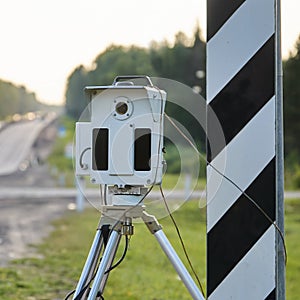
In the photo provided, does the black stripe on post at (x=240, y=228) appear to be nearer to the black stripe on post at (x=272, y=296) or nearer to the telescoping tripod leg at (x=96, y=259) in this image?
the black stripe on post at (x=272, y=296)

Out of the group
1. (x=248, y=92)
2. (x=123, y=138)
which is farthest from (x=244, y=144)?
(x=123, y=138)

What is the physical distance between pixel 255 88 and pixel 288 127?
44.5 metres

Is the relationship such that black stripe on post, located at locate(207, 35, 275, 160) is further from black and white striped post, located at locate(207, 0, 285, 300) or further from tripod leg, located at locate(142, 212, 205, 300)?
tripod leg, located at locate(142, 212, 205, 300)

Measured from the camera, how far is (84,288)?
9.09ft

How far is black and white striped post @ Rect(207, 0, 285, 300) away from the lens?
253cm

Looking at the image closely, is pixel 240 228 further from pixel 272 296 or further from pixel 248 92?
pixel 248 92

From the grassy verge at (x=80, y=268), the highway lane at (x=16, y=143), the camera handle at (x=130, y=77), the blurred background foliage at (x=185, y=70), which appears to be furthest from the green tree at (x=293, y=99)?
the camera handle at (x=130, y=77)

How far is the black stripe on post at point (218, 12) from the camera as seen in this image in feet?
8.38

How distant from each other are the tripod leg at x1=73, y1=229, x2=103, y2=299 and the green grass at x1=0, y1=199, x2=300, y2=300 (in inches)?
113

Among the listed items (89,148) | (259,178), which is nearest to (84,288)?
(89,148)

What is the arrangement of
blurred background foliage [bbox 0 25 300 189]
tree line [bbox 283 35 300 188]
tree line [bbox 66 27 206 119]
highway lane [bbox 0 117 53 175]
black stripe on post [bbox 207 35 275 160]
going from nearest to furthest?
1. black stripe on post [bbox 207 35 275 160]
2. blurred background foliage [bbox 0 25 300 189]
3. tree line [bbox 66 27 206 119]
4. tree line [bbox 283 35 300 188]
5. highway lane [bbox 0 117 53 175]

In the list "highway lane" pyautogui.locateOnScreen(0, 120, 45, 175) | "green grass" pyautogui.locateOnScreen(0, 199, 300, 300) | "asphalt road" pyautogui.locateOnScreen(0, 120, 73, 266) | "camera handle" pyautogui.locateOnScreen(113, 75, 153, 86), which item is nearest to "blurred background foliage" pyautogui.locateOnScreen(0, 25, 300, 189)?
"asphalt road" pyautogui.locateOnScreen(0, 120, 73, 266)

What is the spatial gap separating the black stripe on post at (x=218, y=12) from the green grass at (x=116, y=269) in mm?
3266

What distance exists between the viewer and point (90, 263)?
2791 mm
